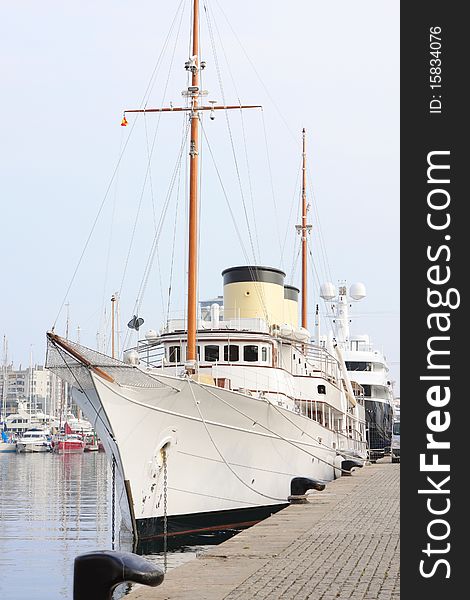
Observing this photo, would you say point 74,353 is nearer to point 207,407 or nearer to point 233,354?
point 207,407

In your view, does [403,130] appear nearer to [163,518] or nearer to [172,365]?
[163,518]

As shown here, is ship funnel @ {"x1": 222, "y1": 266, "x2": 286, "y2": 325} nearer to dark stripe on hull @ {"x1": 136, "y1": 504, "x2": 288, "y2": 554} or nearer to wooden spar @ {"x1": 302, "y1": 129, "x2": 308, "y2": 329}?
dark stripe on hull @ {"x1": 136, "y1": 504, "x2": 288, "y2": 554}

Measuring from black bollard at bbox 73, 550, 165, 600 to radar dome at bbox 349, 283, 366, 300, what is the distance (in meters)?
46.0

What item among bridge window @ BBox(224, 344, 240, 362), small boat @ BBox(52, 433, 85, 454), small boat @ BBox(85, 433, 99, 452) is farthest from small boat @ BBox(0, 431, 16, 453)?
bridge window @ BBox(224, 344, 240, 362)

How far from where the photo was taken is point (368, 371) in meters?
56.1

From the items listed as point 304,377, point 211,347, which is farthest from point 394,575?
point 304,377

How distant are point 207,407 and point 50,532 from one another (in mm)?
6470

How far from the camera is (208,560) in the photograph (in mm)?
12703

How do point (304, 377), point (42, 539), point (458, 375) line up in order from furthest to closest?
point (304, 377) → point (42, 539) → point (458, 375)

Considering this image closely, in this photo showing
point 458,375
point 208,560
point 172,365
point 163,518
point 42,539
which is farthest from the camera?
point 172,365

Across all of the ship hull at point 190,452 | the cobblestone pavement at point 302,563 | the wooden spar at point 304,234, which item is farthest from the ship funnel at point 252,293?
the wooden spar at point 304,234

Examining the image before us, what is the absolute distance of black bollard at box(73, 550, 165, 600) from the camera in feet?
27.9

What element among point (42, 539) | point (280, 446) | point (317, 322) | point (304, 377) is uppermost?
point (317, 322)

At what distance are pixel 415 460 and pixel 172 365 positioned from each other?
19.3 metres
